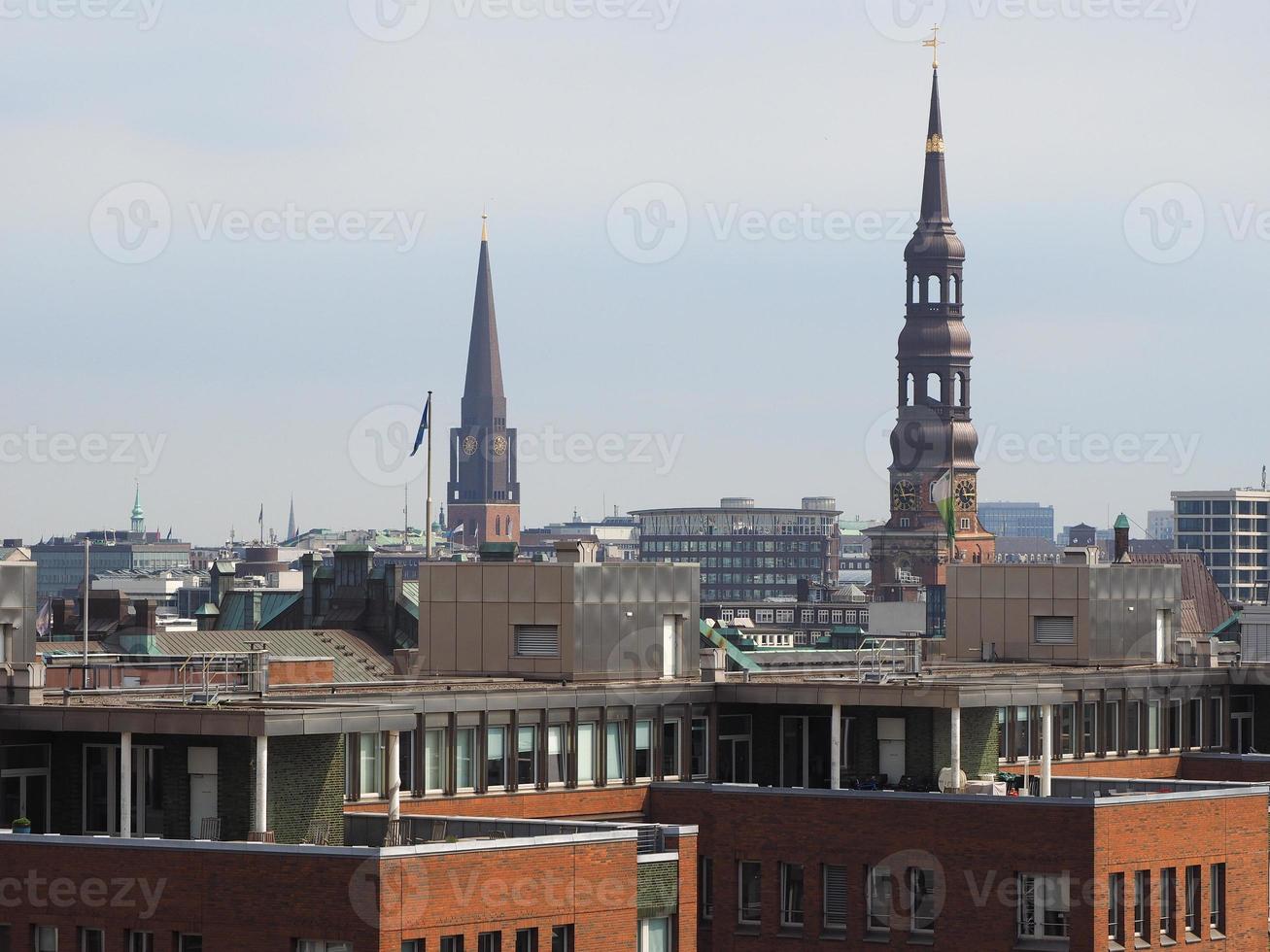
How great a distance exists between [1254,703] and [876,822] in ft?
94.2

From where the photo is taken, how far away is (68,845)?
51969mm

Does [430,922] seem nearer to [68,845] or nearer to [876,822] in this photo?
[68,845]

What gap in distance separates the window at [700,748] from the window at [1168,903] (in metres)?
13.9

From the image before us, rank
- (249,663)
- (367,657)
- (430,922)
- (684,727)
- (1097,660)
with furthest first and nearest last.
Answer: (367,657) → (1097,660) → (684,727) → (249,663) → (430,922)

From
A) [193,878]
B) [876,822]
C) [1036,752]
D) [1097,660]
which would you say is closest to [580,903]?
[193,878]

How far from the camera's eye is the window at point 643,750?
70688 mm

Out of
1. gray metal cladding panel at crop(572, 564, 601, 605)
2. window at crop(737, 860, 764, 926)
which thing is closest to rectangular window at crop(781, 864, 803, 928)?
window at crop(737, 860, 764, 926)

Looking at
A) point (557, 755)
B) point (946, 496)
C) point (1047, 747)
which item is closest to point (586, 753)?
point (557, 755)

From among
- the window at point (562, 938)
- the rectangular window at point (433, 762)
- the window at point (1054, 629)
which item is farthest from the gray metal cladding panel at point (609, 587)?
the window at point (562, 938)

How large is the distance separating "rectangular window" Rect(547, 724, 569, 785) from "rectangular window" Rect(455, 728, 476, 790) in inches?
104

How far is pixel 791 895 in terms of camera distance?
6631 cm

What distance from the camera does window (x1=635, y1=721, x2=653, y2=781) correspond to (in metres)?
70.7

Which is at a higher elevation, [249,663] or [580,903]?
[249,663]

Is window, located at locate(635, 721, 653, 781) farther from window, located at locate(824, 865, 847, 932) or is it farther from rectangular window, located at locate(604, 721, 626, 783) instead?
window, located at locate(824, 865, 847, 932)
